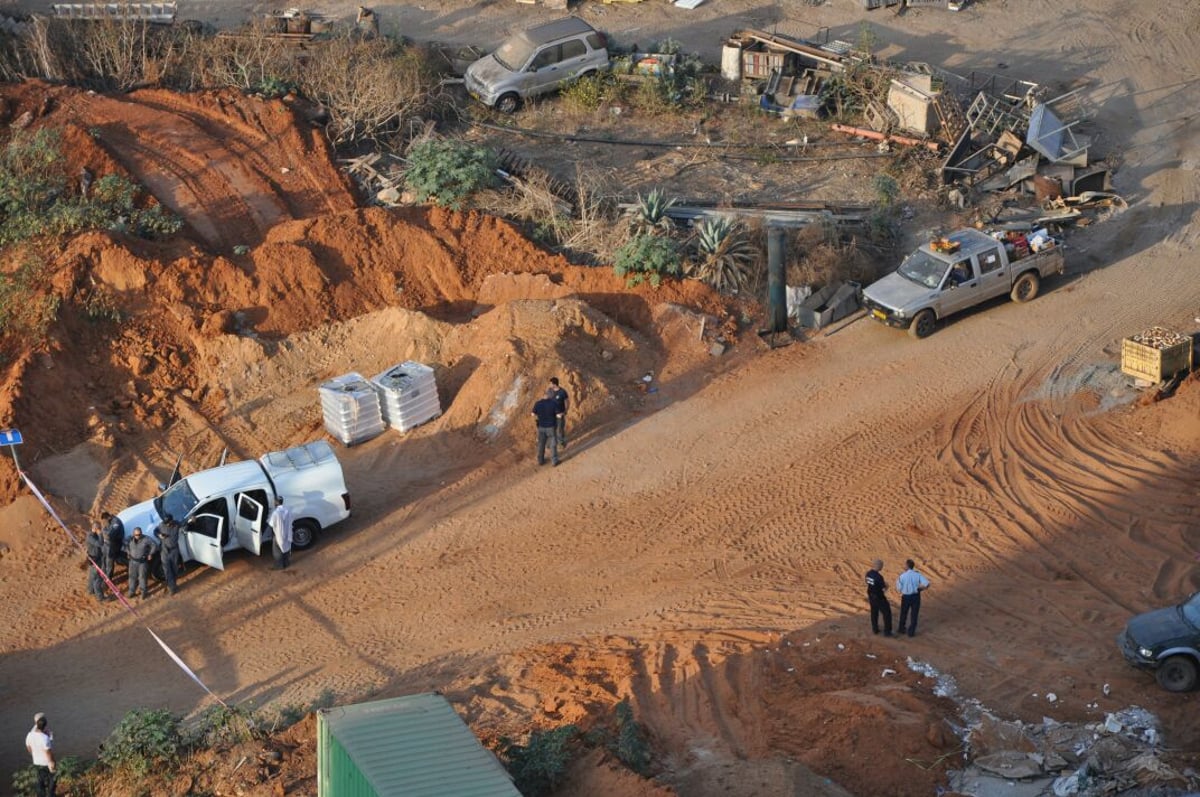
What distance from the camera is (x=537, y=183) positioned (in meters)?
27.0

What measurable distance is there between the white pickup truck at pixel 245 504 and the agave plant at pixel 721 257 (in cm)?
803

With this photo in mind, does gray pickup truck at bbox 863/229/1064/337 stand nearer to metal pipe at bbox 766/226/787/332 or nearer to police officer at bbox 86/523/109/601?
metal pipe at bbox 766/226/787/332

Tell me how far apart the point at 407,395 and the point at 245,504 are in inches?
139

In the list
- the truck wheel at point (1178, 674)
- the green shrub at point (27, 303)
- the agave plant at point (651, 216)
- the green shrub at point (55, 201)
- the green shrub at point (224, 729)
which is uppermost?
the green shrub at point (55, 201)

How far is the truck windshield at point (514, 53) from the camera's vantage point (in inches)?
1223

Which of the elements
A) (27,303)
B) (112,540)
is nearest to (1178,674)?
(112,540)

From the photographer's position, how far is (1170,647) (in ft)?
51.7

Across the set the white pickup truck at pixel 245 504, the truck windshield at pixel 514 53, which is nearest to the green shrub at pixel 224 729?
the white pickup truck at pixel 245 504

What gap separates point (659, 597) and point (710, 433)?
4.36 metres

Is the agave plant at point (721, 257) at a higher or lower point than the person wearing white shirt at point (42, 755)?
higher

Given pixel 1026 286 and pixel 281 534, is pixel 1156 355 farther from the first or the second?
pixel 281 534

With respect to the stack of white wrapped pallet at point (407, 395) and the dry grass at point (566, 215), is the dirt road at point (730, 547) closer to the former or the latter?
the stack of white wrapped pallet at point (407, 395)

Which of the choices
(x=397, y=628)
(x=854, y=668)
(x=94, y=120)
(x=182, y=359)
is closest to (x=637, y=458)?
(x=397, y=628)

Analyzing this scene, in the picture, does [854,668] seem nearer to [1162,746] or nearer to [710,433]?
[1162,746]
